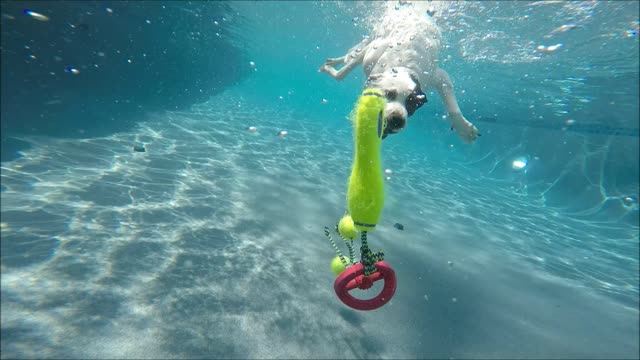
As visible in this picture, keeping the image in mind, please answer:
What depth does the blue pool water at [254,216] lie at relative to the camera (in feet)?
11.7

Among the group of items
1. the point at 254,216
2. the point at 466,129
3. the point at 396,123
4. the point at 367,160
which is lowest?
the point at 254,216

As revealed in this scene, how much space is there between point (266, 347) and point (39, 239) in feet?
12.8

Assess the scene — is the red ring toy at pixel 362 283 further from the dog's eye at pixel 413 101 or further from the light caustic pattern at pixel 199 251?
the dog's eye at pixel 413 101

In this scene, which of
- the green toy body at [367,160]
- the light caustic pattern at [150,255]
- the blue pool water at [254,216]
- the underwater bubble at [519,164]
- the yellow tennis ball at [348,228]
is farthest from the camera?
the underwater bubble at [519,164]

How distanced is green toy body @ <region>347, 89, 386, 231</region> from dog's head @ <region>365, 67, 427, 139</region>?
0.35 m

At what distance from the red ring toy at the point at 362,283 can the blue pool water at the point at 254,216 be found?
4.69 ft

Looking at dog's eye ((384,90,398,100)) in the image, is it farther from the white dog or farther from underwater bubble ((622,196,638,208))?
underwater bubble ((622,196,638,208))

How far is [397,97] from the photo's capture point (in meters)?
2.63

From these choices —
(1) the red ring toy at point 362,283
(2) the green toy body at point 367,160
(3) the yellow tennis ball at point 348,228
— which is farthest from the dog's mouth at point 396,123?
(1) the red ring toy at point 362,283

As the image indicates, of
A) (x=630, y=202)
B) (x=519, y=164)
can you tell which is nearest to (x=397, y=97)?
(x=630, y=202)

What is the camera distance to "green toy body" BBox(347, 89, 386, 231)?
196cm

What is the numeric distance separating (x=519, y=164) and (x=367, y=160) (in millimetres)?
26242

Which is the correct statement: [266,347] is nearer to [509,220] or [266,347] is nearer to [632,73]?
[509,220]

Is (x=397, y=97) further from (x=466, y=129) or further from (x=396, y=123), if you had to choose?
(x=466, y=129)
